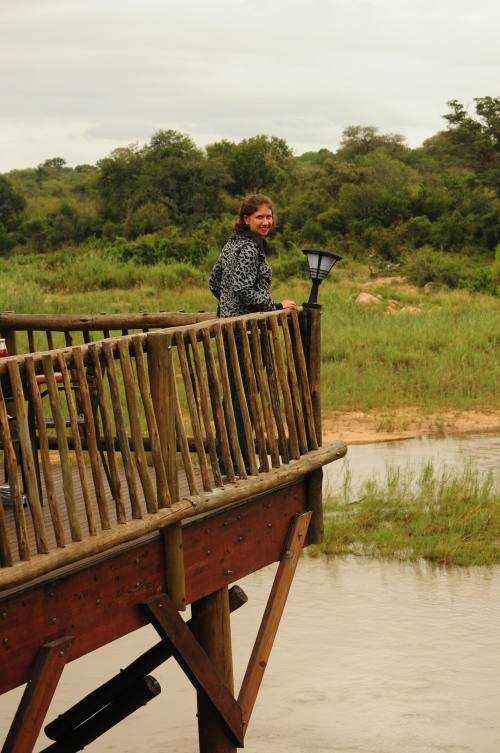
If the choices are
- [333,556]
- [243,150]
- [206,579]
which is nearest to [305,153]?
[243,150]

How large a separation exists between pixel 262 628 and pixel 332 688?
1.78 metres

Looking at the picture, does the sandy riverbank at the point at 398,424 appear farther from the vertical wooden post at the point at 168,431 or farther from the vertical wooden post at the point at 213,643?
the vertical wooden post at the point at 168,431

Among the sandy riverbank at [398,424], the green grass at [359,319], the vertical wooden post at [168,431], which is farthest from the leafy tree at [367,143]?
the vertical wooden post at [168,431]

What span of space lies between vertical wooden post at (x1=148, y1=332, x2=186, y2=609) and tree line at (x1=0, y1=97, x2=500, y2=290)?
24356 millimetres

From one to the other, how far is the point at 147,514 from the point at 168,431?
36 cm

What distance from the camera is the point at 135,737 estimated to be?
7.34 meters

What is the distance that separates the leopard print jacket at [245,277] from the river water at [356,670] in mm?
2507

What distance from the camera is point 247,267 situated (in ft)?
21.1

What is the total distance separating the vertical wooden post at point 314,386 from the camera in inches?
261

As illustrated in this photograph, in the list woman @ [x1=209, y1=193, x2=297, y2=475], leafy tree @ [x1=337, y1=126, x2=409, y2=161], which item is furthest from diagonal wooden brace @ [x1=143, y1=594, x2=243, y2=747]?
leafy tree @ [x1=337, y1=126, x2=409, y2=161]

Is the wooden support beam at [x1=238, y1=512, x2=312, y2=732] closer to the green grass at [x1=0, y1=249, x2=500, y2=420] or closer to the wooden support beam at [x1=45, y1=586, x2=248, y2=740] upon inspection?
the wooden support beam at [x1=45, y1=586, x2=248, y2=740]

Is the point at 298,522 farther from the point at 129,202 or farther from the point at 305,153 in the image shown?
the point at 305,153

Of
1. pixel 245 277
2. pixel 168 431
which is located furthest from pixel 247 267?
pixel 168 431

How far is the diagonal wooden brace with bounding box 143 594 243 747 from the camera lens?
530cm
